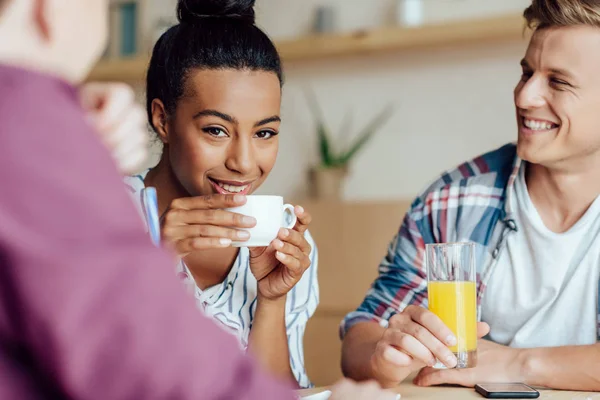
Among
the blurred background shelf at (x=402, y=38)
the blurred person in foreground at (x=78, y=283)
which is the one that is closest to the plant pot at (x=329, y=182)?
the blurred background shelf at (x=402, y=38)

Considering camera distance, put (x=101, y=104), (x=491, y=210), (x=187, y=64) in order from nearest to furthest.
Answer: (x=101, y=104) → (x=187, y=64) → (x=491, y=210)

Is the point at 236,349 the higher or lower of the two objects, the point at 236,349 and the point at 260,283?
the higher

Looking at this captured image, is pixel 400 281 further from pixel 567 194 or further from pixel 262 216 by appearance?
pixel 262 216

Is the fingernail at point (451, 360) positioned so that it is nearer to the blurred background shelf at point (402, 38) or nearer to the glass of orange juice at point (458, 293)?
the glass of orange juice at point (458, 293)

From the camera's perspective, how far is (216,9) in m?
1.45

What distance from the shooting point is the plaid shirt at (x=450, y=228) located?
1.68 m

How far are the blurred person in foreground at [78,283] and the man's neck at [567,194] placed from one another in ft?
4.59

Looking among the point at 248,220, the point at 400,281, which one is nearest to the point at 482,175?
the point at 400,281

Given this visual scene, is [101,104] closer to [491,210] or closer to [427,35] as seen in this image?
[491,210]

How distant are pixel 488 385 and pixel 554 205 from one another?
24.6 inches

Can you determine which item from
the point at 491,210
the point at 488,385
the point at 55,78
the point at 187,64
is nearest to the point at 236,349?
the point at 55,78

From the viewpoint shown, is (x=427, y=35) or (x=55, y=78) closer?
(x=55, y=78)

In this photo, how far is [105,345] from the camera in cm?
43

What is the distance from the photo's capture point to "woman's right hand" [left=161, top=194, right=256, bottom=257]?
3.89ft
